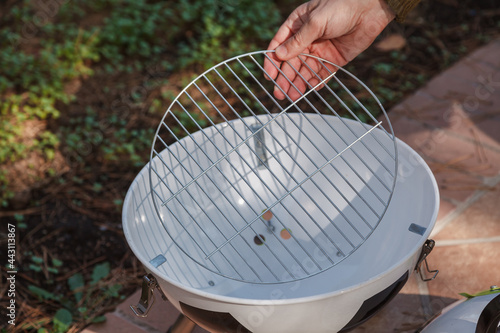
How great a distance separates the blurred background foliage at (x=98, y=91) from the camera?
171cm

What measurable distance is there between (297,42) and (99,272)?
0.94 metres

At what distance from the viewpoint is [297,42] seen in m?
1.28

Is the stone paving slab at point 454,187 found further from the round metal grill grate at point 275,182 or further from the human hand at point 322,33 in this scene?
the human hand at point 322,33

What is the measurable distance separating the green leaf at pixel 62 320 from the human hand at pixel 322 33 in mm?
841

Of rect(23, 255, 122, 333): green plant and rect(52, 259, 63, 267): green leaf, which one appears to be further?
rect(52, 259, 63, 267): green leaf

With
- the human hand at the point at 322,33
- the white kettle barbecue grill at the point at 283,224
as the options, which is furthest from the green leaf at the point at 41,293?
the human hand at the point at 322,33

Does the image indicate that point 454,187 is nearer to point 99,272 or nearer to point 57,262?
point 99,272

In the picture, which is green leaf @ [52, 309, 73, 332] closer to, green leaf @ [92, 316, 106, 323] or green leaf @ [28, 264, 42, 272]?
green leaf @ [92, 316, 106, 323]

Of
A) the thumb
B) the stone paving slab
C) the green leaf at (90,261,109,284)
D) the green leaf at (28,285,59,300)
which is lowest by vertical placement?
the stone paving slab

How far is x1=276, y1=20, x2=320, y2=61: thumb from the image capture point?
50.2 inches

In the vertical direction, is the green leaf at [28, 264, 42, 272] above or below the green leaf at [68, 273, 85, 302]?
above

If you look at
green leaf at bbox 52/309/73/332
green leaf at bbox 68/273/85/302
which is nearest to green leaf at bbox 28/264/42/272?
green leaf at bbox 68/273/85/302

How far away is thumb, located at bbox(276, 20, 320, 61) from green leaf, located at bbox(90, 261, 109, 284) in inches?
34.4

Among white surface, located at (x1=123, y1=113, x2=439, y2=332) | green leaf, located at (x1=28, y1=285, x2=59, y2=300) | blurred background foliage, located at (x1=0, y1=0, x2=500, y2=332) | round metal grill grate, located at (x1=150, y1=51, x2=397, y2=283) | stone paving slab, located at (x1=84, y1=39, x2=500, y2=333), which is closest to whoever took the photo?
white surface, located at (x1=123, y1=113, x2=439, y2=332)
